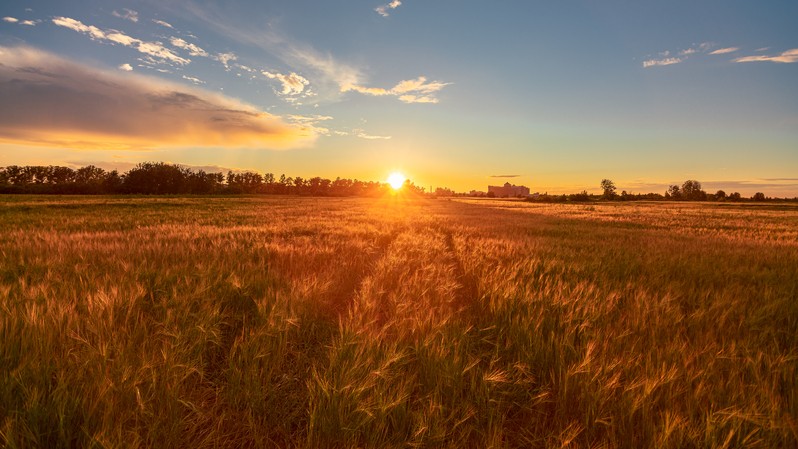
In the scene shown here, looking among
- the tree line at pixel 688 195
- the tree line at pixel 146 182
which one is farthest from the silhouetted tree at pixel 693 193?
the tree line at pixel 146 182

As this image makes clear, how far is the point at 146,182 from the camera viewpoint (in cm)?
10831

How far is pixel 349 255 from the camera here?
20.8 feet

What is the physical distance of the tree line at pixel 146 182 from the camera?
4114 inches

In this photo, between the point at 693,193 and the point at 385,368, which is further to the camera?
the point at 693,193

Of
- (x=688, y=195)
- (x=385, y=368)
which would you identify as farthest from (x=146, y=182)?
(x=688, y=195)

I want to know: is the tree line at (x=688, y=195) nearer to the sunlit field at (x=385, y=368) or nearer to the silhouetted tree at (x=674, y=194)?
the silhouetted tree at (x=674, y=194)

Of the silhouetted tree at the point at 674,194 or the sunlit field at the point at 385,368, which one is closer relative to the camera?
the sunlit field at the point at 385,368

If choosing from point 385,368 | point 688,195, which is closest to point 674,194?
point 688,195

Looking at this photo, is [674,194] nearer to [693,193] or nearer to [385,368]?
[693,193]

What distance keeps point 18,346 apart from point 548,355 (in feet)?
11.4

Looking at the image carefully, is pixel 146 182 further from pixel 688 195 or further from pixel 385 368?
pixel 688 195

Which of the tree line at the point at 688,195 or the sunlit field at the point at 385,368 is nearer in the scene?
the sunlit field at the point at 385,368

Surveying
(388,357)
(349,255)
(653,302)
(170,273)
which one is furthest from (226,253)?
(653,302)

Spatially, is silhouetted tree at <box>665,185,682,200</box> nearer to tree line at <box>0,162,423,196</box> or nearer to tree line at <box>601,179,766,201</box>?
tree line at <box>601,179,766,201</box>
